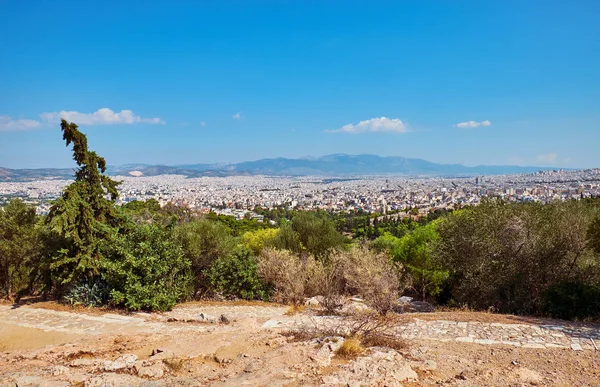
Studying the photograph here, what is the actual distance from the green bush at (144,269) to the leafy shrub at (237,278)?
57.7 inches

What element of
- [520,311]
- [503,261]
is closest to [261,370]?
[520,311]

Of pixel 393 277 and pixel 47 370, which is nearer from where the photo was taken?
pixel 47 370

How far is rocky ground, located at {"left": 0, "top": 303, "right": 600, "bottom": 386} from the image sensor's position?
580 cm

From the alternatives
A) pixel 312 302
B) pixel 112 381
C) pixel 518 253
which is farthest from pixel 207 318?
pixel 518 253

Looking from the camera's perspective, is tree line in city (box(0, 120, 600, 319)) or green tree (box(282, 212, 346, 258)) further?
green tree (box(282, 212, 346, 258))

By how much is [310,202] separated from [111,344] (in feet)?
337

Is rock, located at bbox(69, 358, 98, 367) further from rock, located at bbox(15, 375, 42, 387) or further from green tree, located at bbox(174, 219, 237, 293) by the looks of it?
green tree, located at bbox(174, 219, 237, 293)

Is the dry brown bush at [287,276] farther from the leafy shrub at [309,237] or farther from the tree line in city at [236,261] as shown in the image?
the leafy shrub at [309,237]

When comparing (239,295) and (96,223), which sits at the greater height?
(96,223)

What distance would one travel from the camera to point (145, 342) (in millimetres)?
7934

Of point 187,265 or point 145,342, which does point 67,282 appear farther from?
point 145,342

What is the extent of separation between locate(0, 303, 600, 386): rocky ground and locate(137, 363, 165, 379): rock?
2cm

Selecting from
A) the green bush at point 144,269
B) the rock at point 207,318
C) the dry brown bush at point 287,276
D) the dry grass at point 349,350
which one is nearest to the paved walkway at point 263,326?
the rock at point 207,318

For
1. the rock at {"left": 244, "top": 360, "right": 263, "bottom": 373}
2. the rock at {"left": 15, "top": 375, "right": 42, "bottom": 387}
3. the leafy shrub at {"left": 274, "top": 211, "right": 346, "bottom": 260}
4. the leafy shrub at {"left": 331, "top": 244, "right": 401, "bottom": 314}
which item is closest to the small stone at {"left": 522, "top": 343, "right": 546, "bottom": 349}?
the leafy shrub at {"left": 331, "top": 244, "right": 401, "bottom": 314}
